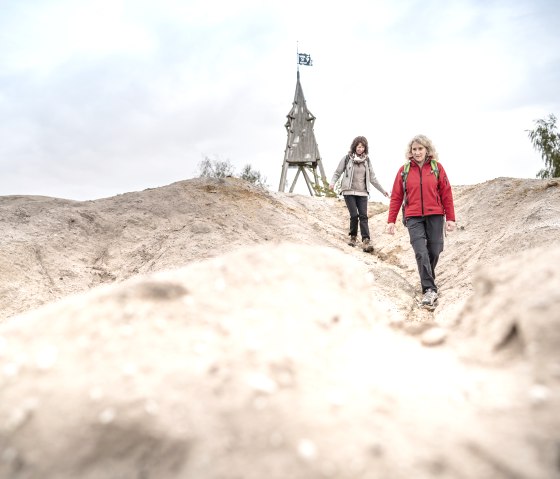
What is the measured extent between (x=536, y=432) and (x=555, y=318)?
396 mm

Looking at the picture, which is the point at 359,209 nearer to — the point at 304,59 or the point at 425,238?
the point at 425,238

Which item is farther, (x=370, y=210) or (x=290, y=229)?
(x=370, y=210)

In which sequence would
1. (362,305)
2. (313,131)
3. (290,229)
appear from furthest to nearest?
(313,131)
(290,229)
(362,305)

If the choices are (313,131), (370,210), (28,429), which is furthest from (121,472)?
(313,131)

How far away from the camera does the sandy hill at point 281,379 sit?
1.28m

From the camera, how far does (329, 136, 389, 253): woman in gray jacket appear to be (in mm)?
9031

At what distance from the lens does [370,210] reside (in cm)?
1323

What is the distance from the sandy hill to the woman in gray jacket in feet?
23.1

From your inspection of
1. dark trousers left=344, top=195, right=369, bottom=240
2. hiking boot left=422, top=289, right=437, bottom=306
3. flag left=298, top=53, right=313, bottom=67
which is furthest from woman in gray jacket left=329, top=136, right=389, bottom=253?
flag left=298, top=53, right=313, bottom=67

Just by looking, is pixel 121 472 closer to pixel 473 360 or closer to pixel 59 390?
pixel 59 390

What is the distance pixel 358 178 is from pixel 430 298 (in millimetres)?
3702

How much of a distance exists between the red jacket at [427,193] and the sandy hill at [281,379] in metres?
4.01

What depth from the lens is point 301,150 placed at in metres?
19.8

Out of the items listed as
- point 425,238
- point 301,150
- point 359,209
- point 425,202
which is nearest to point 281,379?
point 425,202
